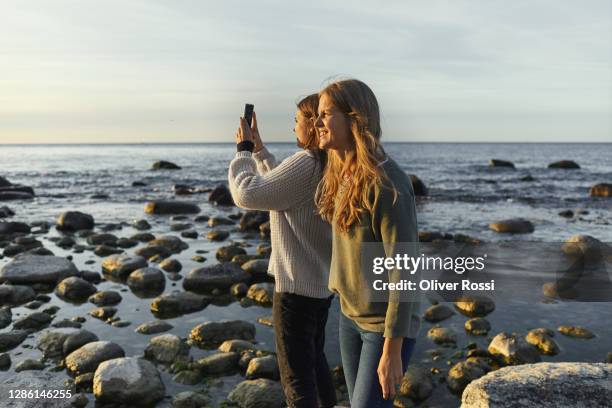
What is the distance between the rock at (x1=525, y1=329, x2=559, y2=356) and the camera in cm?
576

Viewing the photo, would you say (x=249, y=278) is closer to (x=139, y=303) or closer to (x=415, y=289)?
(x=139, y=303)

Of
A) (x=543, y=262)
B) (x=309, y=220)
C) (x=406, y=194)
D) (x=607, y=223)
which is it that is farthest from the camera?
(x=607, y=223)

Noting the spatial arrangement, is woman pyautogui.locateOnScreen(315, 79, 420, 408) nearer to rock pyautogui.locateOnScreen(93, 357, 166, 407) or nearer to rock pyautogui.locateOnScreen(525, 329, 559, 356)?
rock pyautogui.locateOnScreen(93, 357, 166, 407)

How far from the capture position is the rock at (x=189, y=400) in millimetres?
4520

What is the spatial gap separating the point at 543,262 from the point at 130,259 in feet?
26.0

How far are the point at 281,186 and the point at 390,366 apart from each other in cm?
102

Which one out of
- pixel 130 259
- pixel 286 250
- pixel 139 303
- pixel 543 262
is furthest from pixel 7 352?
pixel 543 262

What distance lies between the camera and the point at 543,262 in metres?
9.95

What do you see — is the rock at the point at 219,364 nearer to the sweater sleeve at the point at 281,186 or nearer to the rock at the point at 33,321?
the rock at the point at 33,321

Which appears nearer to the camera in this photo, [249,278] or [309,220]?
[309,220]

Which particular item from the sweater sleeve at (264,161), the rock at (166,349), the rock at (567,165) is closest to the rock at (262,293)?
the rock at (166,349)

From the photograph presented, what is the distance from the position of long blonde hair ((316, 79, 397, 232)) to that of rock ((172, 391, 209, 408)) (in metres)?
2.95

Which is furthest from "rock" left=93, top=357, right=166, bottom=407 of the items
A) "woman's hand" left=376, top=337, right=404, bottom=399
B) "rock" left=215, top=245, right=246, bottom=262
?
"rock" left=215, top=245, right=246, bottom=262

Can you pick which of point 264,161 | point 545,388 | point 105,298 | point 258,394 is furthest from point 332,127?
point 105,298
